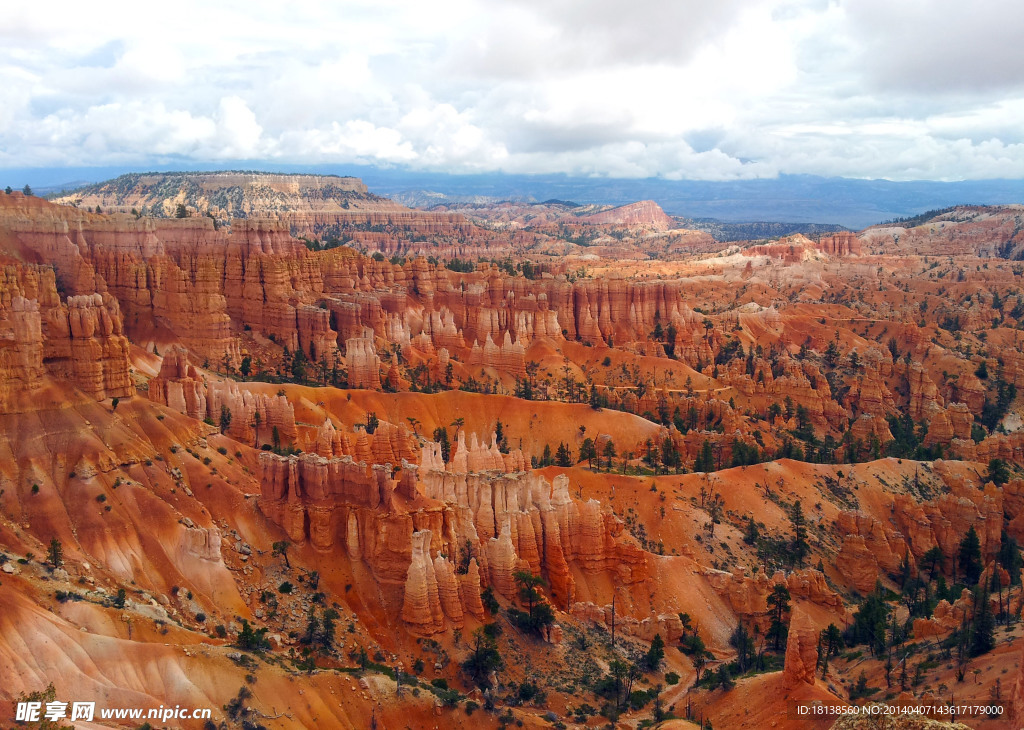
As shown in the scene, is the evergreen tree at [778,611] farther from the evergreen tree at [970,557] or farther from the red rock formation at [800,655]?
the evergreen tree at [970,557]

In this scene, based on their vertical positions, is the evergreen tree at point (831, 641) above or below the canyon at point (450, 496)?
below

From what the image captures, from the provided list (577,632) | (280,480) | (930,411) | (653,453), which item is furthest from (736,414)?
(280,480)

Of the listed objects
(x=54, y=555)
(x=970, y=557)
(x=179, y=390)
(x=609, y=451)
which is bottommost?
(x=970, y=557)

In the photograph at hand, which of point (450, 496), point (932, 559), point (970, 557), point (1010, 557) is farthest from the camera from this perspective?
point (932, 559)

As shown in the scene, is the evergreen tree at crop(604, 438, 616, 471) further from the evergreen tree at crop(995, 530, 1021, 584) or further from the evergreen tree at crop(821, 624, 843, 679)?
the evergreen tree at crop(995, 530, 1021, 584)

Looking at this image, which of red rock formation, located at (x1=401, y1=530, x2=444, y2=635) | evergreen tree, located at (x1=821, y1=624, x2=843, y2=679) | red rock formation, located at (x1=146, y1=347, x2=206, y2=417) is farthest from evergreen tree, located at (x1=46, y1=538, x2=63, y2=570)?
evergreen tree, located at (x1=821, y1=624, x2=843, y2=679)

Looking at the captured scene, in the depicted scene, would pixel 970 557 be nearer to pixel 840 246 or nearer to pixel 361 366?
pixel 361 366

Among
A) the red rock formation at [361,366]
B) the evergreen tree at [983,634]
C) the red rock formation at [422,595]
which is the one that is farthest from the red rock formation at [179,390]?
the evergreen tree at [983,634]

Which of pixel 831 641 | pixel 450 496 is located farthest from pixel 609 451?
pixel 831 641

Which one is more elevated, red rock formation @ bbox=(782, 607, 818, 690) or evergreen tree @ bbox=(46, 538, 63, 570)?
evergreen tree @ bbox=(46, 538, 63, 570)

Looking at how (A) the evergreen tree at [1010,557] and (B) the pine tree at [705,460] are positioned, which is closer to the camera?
(A) the evergreen tree at [1010,557]

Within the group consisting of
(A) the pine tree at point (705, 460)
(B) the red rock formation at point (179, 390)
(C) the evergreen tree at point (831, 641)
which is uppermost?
(B) the red rock formation at point (179, 390)
